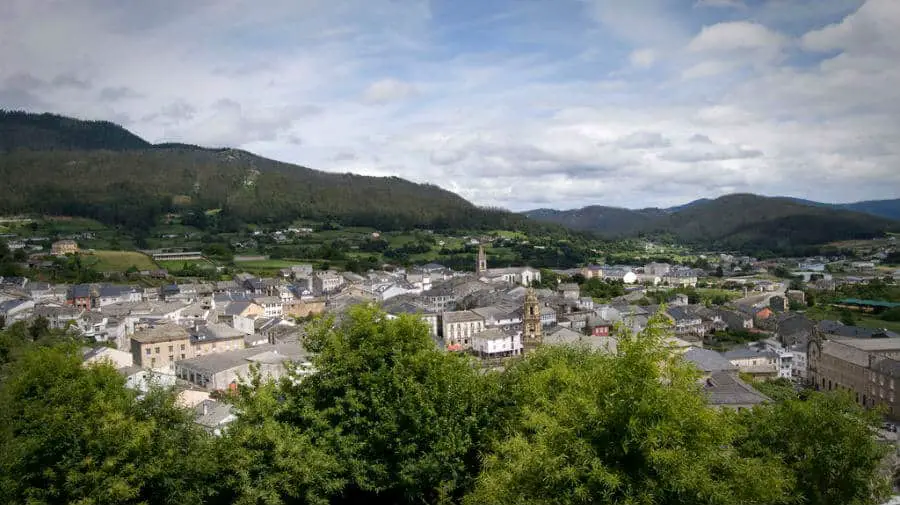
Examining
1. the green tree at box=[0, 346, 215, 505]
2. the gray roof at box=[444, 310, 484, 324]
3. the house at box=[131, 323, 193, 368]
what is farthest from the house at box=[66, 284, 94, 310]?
the green tree at box=[0, 346, 215, 505]

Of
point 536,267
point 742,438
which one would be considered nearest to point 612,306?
point 536,267

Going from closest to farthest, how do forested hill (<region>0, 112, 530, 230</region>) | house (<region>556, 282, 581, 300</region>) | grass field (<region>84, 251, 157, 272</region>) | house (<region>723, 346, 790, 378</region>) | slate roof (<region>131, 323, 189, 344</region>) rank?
1. slate roof (<region>131, 323, 189, 344</region>)
2. house (<region>723, 346, 790, 378</region>)
3. house (<region>556, 282, 581, 300</region>)
4. grass field (<region>84, 251, 157, 272</region>)
5. forested hill (<region>0, 112, 530, 230</region>)

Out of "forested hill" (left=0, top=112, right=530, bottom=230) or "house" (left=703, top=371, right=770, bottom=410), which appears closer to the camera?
"house" (left=703, top=371, right=770, bottom=410)

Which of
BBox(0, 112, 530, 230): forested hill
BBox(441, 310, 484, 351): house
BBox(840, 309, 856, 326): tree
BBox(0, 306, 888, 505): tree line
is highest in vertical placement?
BBox(0, 112, 530, 230): forested hill

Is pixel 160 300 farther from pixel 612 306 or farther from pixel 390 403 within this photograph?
pixel 390 403

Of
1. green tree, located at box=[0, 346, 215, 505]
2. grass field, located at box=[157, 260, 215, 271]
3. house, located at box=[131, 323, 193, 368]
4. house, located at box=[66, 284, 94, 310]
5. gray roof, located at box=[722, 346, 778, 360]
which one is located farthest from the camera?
grass field, located at box=[157, 260, 215, 271]

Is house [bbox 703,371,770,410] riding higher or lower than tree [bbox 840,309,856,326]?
higher

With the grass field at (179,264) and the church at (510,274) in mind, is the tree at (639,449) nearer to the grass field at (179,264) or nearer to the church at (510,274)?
the church at (510,274)

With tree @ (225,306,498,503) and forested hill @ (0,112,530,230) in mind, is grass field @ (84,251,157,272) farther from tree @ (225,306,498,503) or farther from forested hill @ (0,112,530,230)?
tree @ (225,306,498,503)
